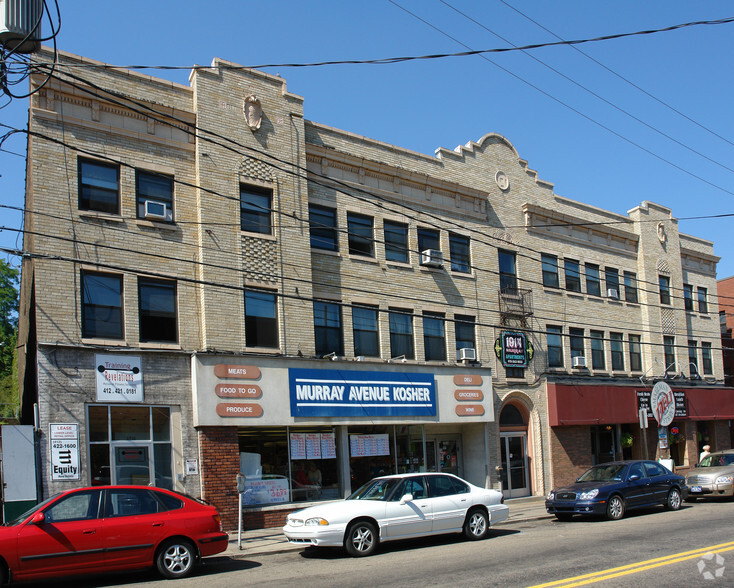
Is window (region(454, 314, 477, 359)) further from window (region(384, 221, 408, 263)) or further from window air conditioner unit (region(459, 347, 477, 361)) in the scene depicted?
window (region(384, 221, 408, 263))

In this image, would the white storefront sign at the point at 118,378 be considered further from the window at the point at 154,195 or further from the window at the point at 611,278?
→ the window at the point at 611,278

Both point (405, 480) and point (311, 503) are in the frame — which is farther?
point (311, 503)

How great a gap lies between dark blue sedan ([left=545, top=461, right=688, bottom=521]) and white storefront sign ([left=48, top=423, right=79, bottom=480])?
11339mm

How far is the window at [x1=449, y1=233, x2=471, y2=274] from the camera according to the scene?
24.9 metres

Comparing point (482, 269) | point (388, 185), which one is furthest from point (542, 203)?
point (388, 185)

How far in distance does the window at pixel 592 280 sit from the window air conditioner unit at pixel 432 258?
28.5ft

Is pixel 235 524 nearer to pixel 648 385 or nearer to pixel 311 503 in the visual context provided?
pixel 311 503

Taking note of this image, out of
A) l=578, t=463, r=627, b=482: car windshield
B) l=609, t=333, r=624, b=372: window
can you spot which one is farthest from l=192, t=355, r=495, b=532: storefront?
l=609, t=333, r=624, b=372: window

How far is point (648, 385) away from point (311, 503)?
17.4 meters

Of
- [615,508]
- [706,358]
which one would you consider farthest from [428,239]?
[706,358]

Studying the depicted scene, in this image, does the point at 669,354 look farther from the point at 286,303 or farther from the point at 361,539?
the point at 361,539

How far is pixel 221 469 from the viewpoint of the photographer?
696 inches

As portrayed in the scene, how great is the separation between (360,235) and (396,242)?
149 cm

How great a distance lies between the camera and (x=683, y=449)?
108 feet
